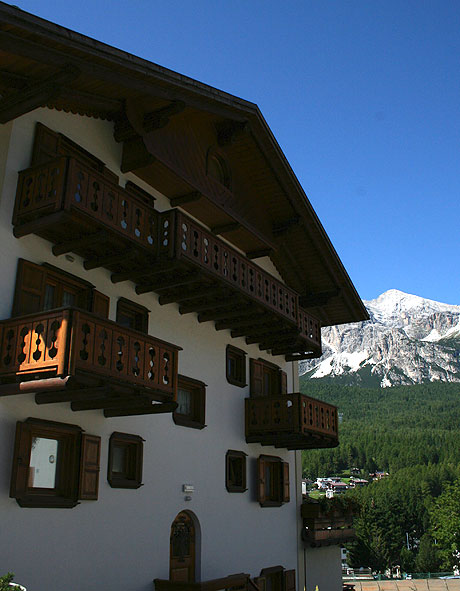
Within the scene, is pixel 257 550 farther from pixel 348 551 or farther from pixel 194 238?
pixel 348 551

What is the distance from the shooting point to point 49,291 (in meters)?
13.4

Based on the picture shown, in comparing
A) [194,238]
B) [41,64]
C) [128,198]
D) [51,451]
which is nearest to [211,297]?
[194,238]

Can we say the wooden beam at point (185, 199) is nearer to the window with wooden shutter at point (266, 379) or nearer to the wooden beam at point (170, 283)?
the wooden beam at point (170, 283)

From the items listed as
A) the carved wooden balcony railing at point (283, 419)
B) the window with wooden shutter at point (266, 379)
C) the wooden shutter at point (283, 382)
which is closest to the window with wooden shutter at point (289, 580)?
the carved wooden balcony railing at point (283, 419)

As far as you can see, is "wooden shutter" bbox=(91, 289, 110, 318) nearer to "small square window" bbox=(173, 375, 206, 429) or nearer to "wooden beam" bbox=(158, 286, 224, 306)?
"wooden beam" bbox=(158, 286, 224, 306)

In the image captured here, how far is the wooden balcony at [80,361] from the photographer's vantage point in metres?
10.8

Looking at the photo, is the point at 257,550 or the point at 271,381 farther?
the point at 271,381

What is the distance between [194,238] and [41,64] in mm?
5215

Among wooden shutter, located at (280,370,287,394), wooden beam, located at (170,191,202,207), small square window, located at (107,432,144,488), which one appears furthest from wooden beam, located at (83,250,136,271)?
wooden shutter, located at (280,370,287,394)

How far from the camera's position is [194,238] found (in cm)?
1530

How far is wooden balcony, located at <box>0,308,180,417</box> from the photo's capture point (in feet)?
35.4

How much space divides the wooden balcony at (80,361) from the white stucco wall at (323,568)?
12.4 m

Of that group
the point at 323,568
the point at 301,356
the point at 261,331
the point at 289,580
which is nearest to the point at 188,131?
the point at 261,331

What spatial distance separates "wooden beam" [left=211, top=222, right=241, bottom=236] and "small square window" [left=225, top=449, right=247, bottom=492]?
21.8ft
